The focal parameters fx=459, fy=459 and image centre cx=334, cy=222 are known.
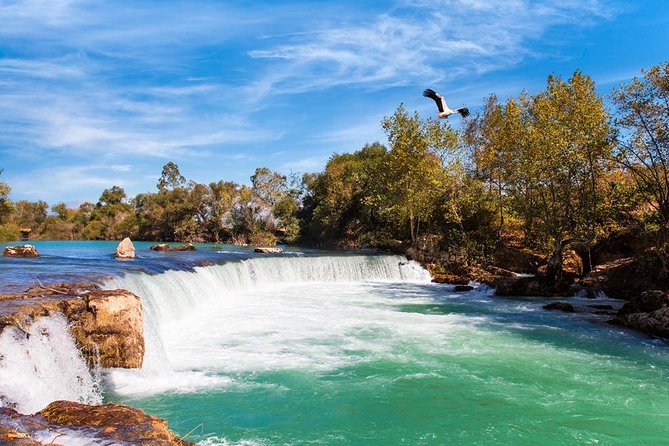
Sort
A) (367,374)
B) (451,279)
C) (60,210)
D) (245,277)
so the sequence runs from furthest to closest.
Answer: (60,210), (451,279), (245,277), (367,374)

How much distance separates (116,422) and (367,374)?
18.6 feet

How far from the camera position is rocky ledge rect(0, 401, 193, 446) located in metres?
4.38

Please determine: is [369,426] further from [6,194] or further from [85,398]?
[6,194]

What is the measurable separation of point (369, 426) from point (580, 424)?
3346 millimetres

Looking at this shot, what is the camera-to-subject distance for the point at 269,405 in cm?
793

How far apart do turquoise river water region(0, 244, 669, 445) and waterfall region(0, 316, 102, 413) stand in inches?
1.0

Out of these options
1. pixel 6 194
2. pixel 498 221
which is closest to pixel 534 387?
pixel 498 221

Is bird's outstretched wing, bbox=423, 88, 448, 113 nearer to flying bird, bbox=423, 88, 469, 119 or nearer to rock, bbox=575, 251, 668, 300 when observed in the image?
flying bird, bbox=423, 88, 469, 119

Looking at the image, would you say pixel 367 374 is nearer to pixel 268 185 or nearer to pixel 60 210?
pixel 268 185

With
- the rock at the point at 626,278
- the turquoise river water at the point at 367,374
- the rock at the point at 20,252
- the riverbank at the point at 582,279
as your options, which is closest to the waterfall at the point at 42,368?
the turquoise river water at the point at 367,374

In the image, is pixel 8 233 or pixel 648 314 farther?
pixel 8 233

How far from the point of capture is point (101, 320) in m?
8.62

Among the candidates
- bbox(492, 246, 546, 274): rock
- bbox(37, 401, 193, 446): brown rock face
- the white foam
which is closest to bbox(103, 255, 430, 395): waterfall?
the white foam

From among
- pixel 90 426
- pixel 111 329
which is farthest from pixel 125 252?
pixel 90 426
